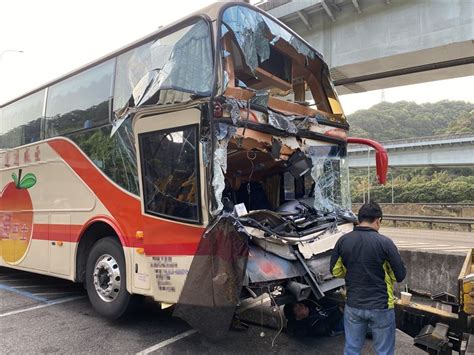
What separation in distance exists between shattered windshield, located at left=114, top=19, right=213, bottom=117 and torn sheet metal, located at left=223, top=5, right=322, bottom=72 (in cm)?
36

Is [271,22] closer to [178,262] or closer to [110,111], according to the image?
[110,111]

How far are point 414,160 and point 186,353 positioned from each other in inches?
1263

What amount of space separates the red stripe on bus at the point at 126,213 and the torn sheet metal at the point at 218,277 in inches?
8.0

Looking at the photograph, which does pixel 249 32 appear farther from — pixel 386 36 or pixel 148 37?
pixel 386 36

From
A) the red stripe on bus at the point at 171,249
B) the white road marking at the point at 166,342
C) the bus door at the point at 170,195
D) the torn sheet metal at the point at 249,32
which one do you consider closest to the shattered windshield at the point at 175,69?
the bus door at the point at 170,195

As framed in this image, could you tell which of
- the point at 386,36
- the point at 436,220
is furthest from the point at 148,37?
the point at 436,220

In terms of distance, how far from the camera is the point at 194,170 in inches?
159

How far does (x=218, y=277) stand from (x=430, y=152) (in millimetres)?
32058

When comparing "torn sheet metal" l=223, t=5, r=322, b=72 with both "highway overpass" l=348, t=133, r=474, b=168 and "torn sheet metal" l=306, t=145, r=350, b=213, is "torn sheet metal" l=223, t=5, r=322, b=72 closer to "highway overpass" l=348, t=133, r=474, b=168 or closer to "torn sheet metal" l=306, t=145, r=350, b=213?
"torn sheet metal" l=306, t=145, r=350, b=213

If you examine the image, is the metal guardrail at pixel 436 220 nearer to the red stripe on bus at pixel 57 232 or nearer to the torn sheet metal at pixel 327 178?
the torn sheet metal at pixel 327 178

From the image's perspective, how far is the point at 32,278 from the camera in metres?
8.28

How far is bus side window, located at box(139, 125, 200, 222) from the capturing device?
4051mm

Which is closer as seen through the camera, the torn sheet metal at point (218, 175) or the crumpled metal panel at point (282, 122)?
the torn sheet metal at point (218, 175)

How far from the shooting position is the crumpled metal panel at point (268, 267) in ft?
12.8
